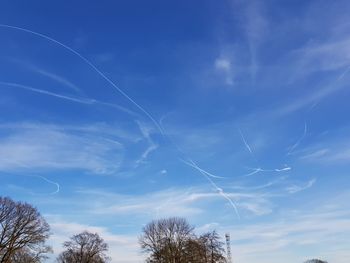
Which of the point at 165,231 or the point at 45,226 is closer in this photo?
the point at 45,226

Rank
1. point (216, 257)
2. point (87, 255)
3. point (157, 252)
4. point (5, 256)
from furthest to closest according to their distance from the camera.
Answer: point (87, 255) → point (157, 252) → point (216, 257) → point (5, 256)

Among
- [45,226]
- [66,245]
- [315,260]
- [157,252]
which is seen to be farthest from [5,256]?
[315,260]

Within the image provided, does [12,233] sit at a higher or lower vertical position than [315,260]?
lower

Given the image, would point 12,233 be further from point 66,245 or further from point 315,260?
point 315,260

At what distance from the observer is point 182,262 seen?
312 ft

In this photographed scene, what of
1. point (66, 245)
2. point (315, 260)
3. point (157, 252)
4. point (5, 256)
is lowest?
point (5, 256)

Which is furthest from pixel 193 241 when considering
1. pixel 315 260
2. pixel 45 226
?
pixel 315 260

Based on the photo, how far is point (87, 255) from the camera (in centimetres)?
11744

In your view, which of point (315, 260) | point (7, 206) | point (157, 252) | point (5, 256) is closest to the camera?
point (5, 256)

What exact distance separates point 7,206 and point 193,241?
136ft

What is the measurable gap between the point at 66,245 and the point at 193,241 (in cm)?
4414

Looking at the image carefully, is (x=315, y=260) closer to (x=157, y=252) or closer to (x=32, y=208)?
(x=157, y=252)

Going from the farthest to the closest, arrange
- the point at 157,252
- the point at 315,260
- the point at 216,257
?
the point at 315,260 < the point at 157,252 < the point at 216,257

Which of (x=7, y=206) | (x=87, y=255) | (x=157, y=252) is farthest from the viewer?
(x=87, y=255)
